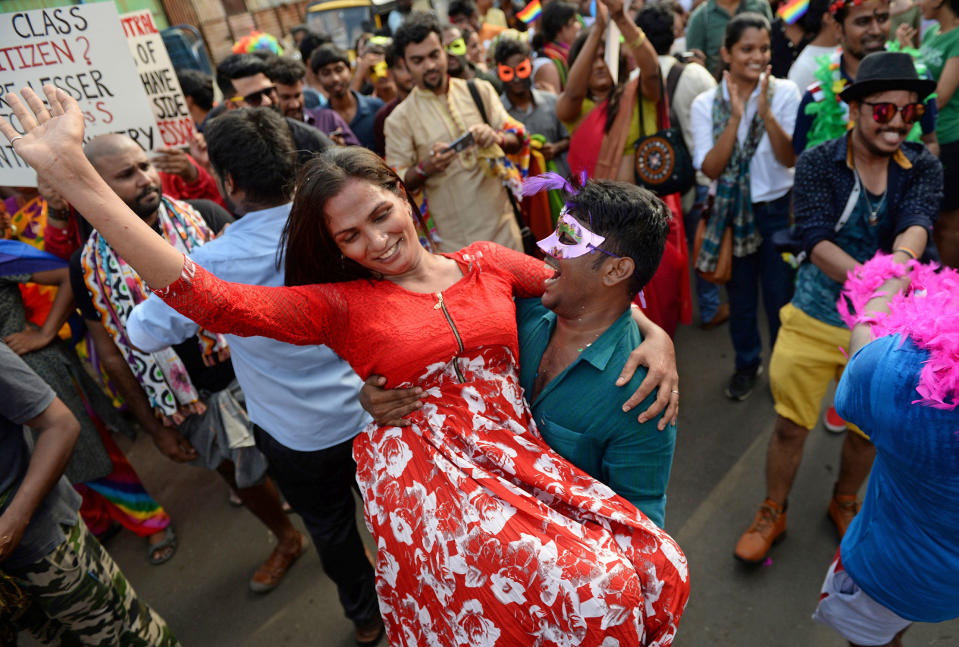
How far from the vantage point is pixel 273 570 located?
329cm

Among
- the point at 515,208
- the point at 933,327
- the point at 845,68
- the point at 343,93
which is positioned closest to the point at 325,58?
the point at 343,93

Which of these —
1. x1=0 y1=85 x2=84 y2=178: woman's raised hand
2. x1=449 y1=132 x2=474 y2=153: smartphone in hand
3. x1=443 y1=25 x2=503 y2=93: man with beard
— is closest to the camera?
x1=0 y1=85 x2=84 y2=178: woman's raised hand

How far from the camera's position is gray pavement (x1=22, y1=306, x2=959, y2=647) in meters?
2.69

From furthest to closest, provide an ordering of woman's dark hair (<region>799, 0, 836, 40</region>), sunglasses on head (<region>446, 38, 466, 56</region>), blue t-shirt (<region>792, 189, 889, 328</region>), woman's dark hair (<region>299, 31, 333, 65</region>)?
woman's dark hair (<region>299, 31, 333, 65</region>), sunglasses on head (<region>446, 38, 466, 56</region>), woman's dark hair (<region>799, 0, 836, 40</region>), blue t-shirt (<region>792, 189, 889, 328</region>)

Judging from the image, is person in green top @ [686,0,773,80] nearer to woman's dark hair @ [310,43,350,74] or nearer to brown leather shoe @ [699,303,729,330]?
brown leather shoe @ [699,303,729,330]

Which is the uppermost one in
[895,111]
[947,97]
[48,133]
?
[48,133]

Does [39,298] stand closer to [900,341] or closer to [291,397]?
[291,397]

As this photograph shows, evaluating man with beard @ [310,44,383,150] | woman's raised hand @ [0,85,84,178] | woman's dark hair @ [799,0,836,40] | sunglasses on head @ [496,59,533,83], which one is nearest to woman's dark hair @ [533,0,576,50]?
sunglasses on head @ [496,59,533,83]

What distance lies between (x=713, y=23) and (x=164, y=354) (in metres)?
5.70

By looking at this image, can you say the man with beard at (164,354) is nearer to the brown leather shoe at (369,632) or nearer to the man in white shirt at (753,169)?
the brown leather shoe at (369,632)

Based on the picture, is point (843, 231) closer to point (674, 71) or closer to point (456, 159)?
point (674, 71)

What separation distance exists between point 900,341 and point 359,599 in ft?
7.60

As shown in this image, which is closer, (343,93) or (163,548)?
(163,548)

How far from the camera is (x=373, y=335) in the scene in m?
1.65
